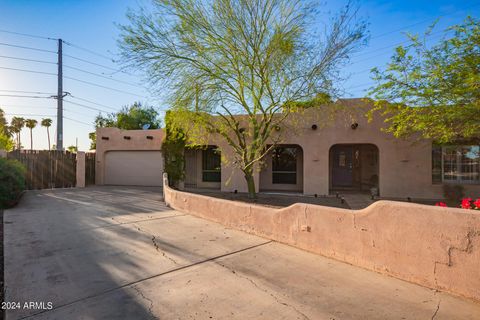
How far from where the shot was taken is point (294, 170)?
50.1ft

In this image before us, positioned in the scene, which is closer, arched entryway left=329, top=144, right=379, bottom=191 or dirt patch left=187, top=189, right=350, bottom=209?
dirt patch left=187, top=189, right=350, bottom=209

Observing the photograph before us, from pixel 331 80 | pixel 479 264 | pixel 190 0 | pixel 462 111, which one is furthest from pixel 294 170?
pixel 479 264

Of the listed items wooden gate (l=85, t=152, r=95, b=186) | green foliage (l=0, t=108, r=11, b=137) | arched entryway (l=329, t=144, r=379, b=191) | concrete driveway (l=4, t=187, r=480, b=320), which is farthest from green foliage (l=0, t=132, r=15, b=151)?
arched entryway (l=329, t=144, r=379, b=191)

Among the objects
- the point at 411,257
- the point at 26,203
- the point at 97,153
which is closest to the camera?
the point at 411,257

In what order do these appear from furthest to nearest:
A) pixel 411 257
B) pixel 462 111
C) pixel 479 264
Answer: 1. pixel 462 111
2. pixel 411 257
3. pixel 479 264

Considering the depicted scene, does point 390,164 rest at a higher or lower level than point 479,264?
higher

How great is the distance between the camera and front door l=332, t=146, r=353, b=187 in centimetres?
1628

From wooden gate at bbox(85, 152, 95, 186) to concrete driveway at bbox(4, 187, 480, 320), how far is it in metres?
13.0

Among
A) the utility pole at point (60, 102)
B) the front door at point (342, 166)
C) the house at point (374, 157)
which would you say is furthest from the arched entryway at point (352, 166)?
the utility pole at point (60, 102)

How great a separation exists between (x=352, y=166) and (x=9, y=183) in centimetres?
1661

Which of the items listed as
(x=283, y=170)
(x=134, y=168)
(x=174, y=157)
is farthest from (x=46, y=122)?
(x=283, y=170)

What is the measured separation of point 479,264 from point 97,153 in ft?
66.0

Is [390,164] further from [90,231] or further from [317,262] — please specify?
[90,231]

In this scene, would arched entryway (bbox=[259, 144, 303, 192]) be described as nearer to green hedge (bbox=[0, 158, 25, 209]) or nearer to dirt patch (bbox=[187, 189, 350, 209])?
dirt patch (bbox=[187, 189, 350, 209])
